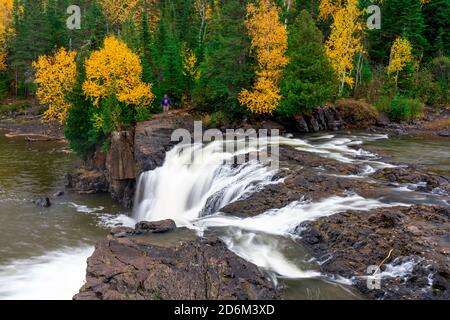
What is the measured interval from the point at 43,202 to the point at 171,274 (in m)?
18.2

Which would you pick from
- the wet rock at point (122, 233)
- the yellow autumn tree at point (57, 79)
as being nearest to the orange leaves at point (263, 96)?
the yellow autumn tree at point (57, 79)

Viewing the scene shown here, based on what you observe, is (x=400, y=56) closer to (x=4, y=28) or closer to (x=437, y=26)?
(x=437, y=26)

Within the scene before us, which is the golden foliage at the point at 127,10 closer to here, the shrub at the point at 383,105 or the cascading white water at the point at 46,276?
the shrub at the point at 383,105

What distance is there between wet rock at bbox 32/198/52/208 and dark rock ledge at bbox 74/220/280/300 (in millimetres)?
14999

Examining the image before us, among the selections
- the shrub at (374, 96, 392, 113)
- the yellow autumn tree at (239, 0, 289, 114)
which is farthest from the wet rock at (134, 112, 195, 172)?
the shrub at (374, 96, 392, 113)

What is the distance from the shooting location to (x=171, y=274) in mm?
11359

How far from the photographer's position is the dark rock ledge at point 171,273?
10.7 metres

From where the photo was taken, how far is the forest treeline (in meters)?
31.2

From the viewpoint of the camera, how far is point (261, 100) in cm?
3150

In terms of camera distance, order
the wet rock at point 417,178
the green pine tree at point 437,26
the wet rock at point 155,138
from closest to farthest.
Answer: the wet rock at point 417,178 < the wet rock at point 155,138 < the green pine tree at point 437,26

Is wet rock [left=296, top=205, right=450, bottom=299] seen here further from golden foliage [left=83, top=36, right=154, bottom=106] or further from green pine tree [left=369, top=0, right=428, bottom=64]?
green pine tree [left=369, top=0, right=428, bottom=64]

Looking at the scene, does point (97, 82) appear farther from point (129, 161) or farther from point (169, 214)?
point (169, 214)

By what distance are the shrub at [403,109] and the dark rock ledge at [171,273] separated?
30.2 m
